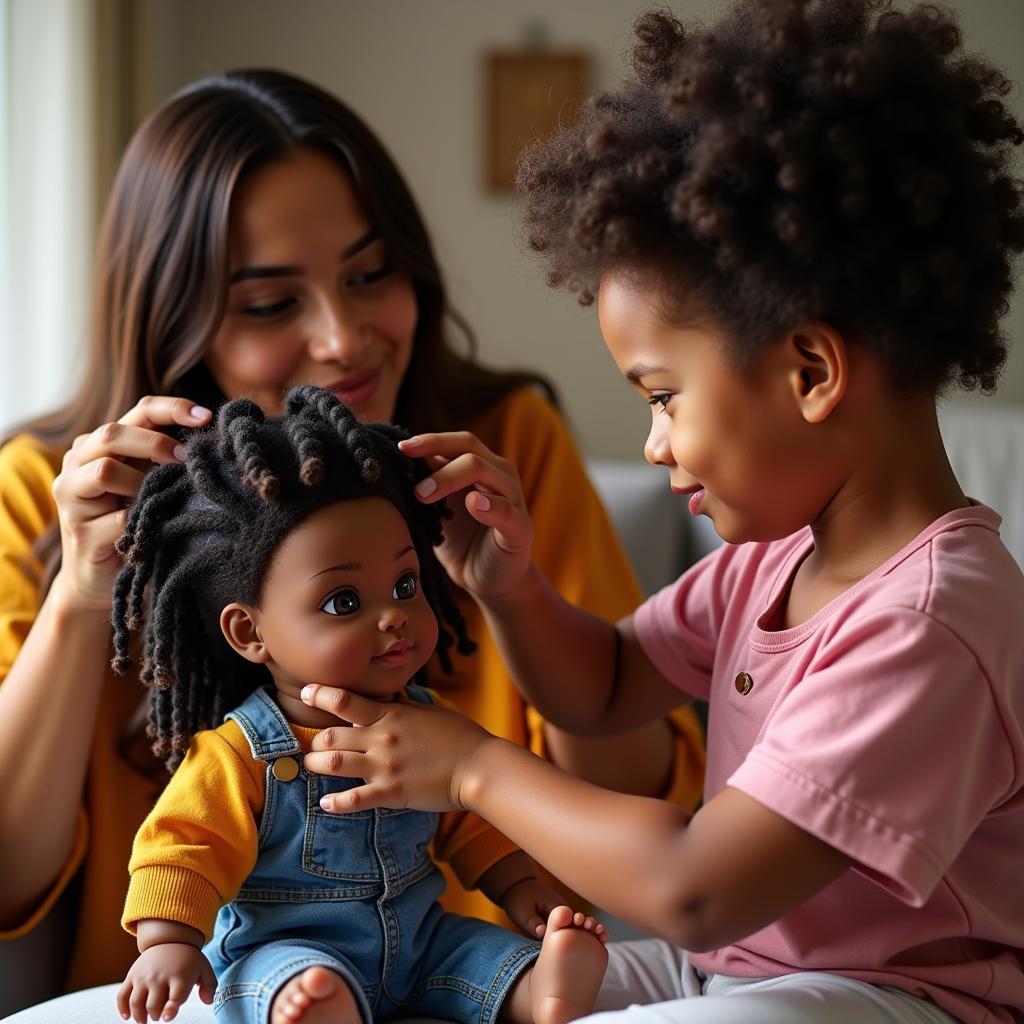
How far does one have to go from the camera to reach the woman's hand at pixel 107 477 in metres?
1.16

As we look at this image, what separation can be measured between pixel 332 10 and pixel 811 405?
288cm

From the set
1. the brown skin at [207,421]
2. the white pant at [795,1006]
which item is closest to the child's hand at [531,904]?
the white pant at [795,1006]

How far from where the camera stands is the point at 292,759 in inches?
42.0

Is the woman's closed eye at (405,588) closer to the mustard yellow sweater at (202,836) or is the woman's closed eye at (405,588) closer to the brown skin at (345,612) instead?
the brown skin at (345,612)

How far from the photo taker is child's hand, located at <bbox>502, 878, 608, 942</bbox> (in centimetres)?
110

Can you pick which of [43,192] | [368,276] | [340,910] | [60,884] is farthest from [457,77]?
[340,910]

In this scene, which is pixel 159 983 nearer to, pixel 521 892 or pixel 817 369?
pixel 521 892

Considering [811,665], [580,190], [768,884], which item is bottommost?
[768,884]

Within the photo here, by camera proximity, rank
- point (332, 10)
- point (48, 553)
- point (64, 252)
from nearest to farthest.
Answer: point (48, 553) < point (64, 252) < point (332, 10)

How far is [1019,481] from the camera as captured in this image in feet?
8.21

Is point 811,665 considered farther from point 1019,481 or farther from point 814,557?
point 1019,481

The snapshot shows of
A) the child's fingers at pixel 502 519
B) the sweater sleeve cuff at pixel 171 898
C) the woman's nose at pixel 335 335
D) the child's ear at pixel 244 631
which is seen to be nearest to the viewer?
the sweater sleeve cuff at pixel 171 898

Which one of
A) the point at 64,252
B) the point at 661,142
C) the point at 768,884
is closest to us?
the point at 768,884

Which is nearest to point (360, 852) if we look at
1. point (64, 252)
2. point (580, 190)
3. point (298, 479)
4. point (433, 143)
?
point (298, 479)
